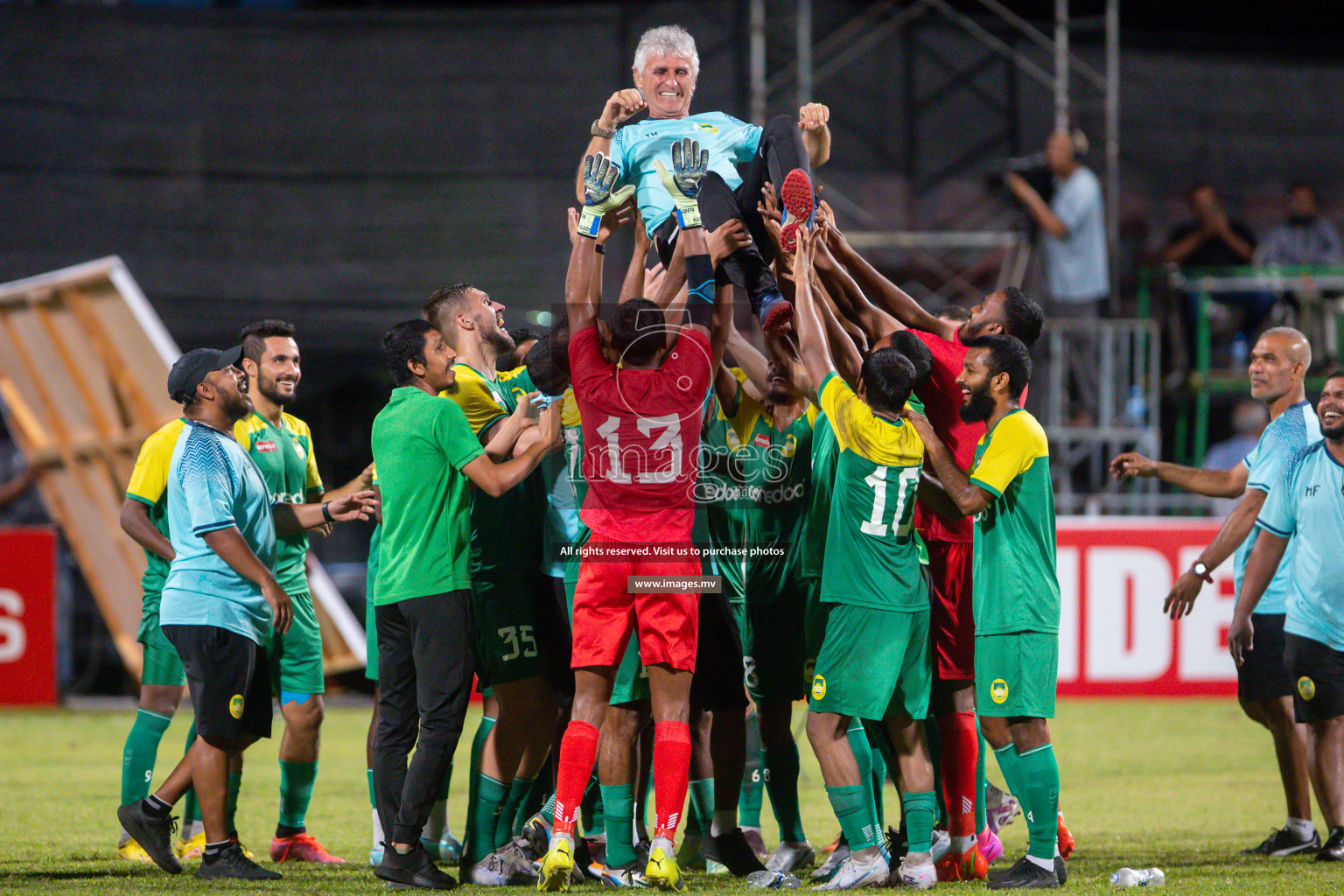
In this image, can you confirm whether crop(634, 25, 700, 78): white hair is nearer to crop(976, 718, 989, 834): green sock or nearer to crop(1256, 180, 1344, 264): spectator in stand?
crop(976, 718, 989, 834): green sock

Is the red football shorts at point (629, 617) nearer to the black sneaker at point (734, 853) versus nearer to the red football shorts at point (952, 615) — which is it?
the black sneaker at point (734, 853)

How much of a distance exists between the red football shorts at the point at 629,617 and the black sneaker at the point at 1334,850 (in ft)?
9.87

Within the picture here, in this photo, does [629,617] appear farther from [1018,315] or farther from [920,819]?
[1018,315]

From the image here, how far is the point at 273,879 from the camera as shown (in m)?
5.69

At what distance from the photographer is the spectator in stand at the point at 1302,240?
13781mm

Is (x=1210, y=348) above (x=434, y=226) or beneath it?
beneath

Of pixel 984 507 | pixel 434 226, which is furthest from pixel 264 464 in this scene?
pixel 434 226

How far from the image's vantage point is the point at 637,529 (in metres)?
5.56

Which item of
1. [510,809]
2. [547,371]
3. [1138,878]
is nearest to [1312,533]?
[1138,878]

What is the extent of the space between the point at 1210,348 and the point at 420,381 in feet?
31.9

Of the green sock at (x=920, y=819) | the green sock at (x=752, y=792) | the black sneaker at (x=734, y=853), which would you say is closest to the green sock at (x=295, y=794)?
the black sneaker at (x=734, y=853)

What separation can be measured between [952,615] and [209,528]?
10.2ft

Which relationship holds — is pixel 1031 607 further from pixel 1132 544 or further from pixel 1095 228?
pixel 1095 228

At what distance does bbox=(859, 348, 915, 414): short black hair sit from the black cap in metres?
2.76
